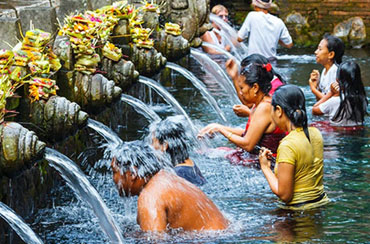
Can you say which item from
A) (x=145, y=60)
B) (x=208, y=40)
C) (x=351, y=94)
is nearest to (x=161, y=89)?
(x=145, y=60)

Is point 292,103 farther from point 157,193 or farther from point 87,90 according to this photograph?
point 87,90

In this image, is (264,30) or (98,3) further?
(264,30)

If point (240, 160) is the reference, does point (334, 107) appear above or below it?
below

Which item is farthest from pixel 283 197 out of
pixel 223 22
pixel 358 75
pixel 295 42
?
pixel 295 42

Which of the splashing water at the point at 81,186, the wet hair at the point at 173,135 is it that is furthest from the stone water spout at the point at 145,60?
the wet hair at the point at 173,135

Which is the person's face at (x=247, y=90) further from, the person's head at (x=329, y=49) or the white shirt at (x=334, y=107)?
the person's head at (x=329, y=49)

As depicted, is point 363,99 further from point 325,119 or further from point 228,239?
point 228,239

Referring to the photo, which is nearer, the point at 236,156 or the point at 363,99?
the point at 236,156

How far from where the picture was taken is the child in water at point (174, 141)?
217 inches

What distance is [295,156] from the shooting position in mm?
5195

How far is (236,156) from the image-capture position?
685cm

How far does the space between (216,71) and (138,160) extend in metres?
7.28

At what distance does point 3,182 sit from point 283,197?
205cm

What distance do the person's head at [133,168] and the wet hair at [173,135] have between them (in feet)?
2.27
